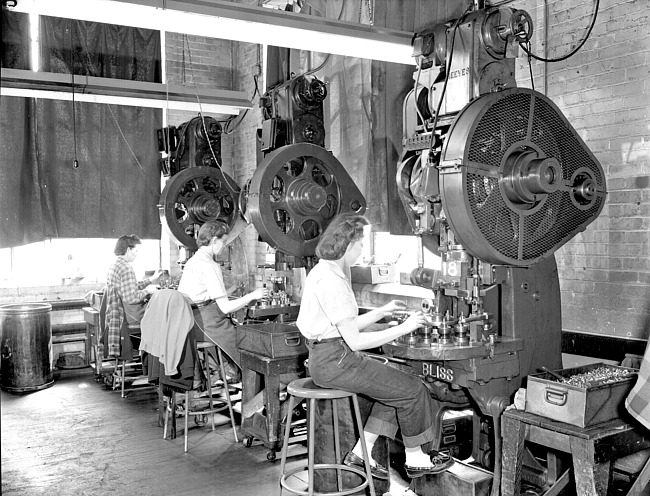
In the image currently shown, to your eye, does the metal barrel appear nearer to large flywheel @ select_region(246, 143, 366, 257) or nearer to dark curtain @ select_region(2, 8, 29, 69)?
dark curtain @ select_region(2, 8, 29, 69)

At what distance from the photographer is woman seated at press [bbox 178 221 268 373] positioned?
15.6ft

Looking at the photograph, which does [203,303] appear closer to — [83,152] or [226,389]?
[226,389]

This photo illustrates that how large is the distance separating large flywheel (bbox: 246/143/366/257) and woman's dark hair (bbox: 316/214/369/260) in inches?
58.6

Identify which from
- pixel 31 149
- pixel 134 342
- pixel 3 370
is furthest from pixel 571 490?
pixel 31 149

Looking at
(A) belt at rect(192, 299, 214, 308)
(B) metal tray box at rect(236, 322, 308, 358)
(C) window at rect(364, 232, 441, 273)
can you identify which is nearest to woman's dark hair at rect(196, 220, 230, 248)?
(A) belt at rect(192, 299, 214, 308)

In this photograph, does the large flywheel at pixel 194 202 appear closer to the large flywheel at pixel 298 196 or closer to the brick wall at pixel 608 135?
the large flywheel at pixel 298 196

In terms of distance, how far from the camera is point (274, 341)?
4.09 meters

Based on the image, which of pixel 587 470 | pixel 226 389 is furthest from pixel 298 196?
pixel 587 470

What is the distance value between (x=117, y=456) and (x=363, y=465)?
1.68 m

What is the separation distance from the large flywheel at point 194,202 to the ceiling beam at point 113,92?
672 mm

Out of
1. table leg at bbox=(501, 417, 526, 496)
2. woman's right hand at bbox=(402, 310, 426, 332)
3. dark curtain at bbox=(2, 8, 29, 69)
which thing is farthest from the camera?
dark curtain at bbox=(2, 8, 29, 69)

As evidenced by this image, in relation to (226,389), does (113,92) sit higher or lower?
higher

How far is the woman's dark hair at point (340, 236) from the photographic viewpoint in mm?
3166

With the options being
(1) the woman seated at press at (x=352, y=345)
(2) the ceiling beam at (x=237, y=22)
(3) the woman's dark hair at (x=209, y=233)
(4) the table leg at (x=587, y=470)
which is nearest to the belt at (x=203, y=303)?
(3) the woman's dark hair at (x=209, y=233)
